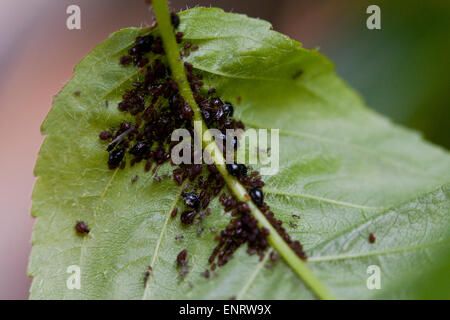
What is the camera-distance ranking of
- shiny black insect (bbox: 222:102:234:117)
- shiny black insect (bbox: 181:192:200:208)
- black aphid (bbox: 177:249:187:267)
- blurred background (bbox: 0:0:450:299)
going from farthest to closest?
blurred background (bbox: 0:0:450:299) < shiny black insect (bbox: 222:102:234:117) < shiny black insect (bbox: 181:192:200:208) < black aphid (bbox: 177:249:187:267)

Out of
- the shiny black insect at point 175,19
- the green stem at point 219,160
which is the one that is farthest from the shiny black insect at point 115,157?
the shiny black insect at point 175,19

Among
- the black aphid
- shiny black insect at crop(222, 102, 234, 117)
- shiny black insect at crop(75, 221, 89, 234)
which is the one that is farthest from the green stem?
shiny black insect at crop(75, 221, 89, 234)

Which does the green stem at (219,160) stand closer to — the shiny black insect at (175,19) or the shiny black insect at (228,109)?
the shiny black insect at (175,19)

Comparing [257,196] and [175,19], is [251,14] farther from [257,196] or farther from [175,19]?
[257,196]

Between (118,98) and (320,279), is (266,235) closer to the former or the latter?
(320,279)

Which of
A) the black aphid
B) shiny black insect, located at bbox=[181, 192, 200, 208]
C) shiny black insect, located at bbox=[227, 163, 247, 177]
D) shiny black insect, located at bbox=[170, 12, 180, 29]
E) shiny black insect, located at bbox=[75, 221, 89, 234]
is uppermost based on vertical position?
shiny black insect, located at bbox=[170, 12, 180, 29]

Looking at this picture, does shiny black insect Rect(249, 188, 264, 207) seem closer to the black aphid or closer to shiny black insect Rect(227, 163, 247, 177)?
shiny black insect Rect(227, 163, 247, 177)

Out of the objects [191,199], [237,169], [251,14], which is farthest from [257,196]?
[251,14]
